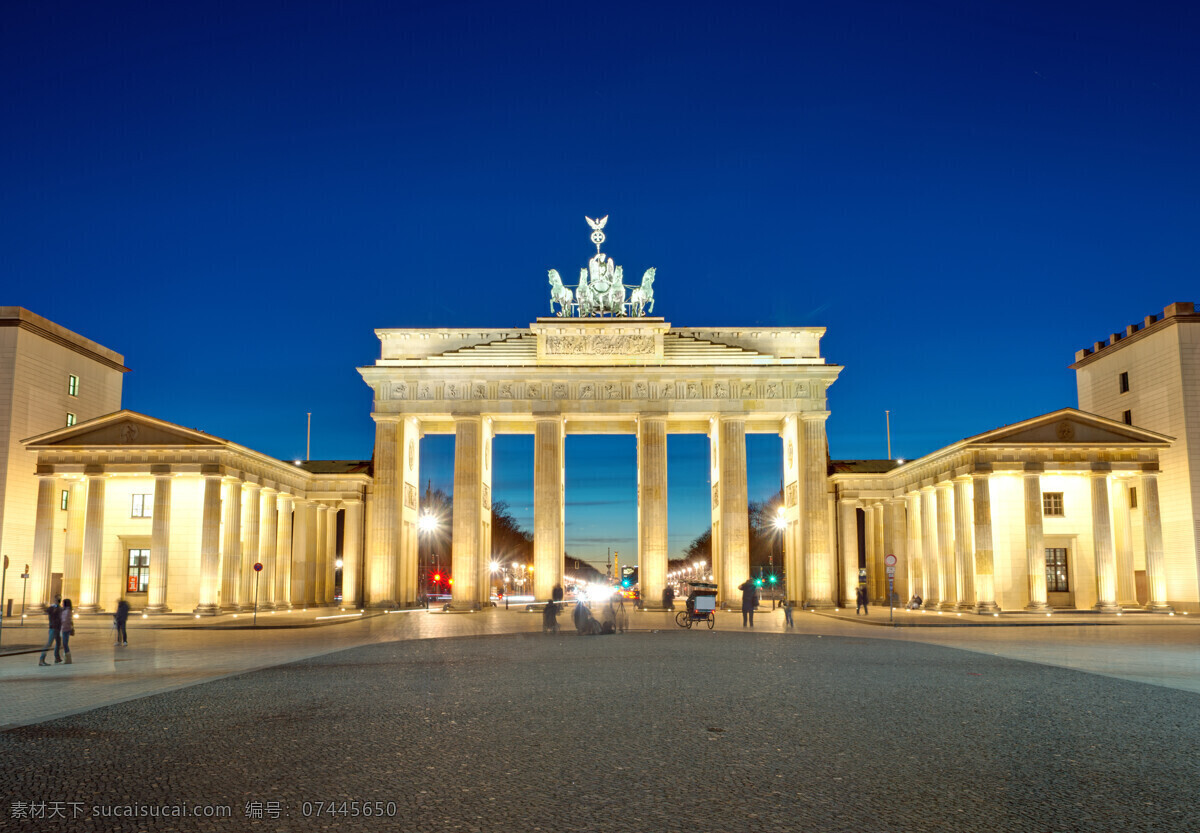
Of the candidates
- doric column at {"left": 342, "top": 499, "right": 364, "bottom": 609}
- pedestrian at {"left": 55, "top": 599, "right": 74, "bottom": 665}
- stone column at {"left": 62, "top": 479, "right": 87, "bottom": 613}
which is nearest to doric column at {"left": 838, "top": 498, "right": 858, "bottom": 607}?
doric column at {"left": 342, "top": 499, "right": 364, "bottom": 609}

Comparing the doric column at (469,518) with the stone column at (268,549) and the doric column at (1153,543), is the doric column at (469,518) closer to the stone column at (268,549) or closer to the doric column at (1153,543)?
the stone column at (268,549)

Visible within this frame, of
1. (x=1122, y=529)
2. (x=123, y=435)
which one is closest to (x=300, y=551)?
(x=123, y=435)

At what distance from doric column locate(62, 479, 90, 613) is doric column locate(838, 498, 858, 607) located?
44.0m

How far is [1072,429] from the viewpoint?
48344mm

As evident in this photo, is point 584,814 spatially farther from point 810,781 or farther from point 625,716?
point 625,716

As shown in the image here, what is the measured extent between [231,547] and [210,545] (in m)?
2.06

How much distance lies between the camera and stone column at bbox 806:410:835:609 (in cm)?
5869

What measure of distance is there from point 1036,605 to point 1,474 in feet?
177

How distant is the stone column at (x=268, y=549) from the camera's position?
56469mm

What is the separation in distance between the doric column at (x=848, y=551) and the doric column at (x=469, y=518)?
23.1 m

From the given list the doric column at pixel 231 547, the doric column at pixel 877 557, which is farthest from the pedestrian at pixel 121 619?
the doric column at pixel 877 557

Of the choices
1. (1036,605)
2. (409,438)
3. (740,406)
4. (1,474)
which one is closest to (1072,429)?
(1036,605)

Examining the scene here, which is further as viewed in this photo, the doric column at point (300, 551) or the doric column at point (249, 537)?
the doric column at point (300, 551)

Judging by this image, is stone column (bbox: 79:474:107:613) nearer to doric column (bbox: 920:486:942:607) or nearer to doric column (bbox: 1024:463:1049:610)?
doric column (bbox: 920:486:942:607)
